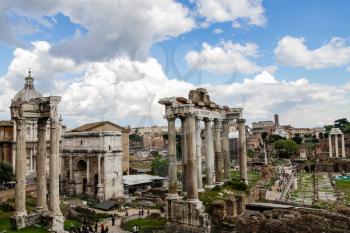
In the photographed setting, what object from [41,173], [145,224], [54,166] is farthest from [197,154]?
[41,173]

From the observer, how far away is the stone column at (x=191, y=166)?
2302 cm

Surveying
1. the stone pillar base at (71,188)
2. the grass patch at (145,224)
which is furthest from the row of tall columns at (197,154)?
the stone pillar base at (71,188)

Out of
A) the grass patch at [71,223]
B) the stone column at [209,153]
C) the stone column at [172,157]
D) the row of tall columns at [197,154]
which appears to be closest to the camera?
the row of tall columns at [197,154]

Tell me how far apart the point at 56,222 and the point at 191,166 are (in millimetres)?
8889

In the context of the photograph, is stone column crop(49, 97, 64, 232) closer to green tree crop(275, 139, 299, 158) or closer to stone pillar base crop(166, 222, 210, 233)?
stone pillar base crop(166, 222, 210, 233)

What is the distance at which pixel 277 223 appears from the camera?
21.5 m

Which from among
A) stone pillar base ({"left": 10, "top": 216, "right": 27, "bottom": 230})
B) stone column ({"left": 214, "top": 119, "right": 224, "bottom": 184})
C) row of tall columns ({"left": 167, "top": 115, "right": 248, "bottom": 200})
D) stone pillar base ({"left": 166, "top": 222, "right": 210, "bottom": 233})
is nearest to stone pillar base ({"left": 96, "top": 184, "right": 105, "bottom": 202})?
row of tall columns ({"left": 167, "top": 115, "right": 248, "bottom": 200})

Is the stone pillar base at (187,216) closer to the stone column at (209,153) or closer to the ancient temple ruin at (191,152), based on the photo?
the ancient temple ruin at (191,152)

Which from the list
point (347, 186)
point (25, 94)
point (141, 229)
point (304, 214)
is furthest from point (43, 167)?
point (347, 186)

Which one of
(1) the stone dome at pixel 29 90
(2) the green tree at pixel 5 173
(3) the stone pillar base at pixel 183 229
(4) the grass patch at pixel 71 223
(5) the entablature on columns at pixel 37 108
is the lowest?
(4) the grass patch at pixel 71 223

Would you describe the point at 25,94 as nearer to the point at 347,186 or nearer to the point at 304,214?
the point at 304,214

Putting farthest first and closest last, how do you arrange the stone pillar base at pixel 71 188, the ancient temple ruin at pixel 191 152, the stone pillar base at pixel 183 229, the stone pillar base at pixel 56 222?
1. the stone pillar base at pixel 71 188
2. the ancient temple ruin at pixel 191 152
3. the stone pillar base at pixel 56 222
4. the stone pillar base at pixel 183 229

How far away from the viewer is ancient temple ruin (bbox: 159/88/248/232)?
901 inches

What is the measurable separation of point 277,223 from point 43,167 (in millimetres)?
15080
